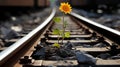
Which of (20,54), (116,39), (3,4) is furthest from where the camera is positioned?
(3,4)

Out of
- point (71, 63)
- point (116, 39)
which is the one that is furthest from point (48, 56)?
point (116, 39)

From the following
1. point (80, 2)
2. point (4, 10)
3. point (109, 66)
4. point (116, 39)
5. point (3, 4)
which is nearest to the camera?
point (109, 66)

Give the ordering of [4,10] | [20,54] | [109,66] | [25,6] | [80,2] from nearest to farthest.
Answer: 1. [109,66]
2. [20,54]
3. [4,10]
4. [25,6]
5. [80,2]

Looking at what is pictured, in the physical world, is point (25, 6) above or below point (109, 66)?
above

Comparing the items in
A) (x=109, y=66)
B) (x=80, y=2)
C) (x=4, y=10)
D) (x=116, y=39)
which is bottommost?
(x=109, y=66)

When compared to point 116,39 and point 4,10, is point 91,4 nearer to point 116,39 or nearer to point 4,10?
point 4,10

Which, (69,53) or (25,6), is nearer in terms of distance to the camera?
(69,53)

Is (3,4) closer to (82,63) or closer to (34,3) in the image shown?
(34,3)

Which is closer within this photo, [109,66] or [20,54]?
[109,66]

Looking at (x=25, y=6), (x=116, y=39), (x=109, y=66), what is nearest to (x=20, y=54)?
(x=109, y=66)
